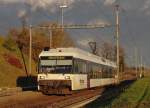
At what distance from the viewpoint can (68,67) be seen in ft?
121

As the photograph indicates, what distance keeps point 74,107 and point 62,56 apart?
423 inches

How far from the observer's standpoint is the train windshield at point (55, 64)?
3712 centimetres

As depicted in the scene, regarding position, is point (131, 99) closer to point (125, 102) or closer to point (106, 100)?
point (125, 102)

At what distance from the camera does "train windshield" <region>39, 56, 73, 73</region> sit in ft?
122

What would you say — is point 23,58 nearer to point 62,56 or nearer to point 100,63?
point 100,63

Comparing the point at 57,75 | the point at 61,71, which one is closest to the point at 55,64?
the point at 61,71

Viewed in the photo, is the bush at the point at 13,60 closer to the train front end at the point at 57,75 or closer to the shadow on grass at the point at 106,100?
the shadow on grass at the point at 106,100

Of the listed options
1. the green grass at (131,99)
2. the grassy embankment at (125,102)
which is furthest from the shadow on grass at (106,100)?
the green grass at (131,99)

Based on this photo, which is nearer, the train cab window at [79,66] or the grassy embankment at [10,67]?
the train cab window at [79,66]

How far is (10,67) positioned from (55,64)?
3014 cm

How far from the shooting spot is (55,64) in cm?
3725

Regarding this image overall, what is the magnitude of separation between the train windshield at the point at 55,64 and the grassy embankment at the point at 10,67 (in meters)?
19.0

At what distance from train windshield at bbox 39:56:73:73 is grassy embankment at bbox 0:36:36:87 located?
→ 19.0 meters

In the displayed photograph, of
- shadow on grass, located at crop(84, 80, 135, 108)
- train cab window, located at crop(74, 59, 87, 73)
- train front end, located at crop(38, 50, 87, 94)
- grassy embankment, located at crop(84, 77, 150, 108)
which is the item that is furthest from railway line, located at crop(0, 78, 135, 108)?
train cab window, located at crop(74, 59, 87, 73)
